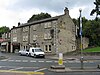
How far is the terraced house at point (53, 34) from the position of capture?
2493 inches

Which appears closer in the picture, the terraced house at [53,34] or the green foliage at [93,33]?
the terraced house at [53,34]

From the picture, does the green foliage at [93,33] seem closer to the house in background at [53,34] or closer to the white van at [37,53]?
the house in background at [53,34]

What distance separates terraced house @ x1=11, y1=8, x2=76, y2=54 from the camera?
63.3m

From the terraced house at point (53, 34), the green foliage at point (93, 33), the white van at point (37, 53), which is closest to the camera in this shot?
the white van at point (37, 53)

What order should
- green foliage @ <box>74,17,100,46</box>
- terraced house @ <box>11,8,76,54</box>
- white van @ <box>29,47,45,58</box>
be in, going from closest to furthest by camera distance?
1. white van @ <box>29,47,45,58</box>
2. terraced house @ <box>11,8,76,54</box>
3. green foliage @ <box>74,17,100,46</box>

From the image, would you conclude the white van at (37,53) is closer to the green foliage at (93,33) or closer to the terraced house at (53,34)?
the terraced house at (53,34)

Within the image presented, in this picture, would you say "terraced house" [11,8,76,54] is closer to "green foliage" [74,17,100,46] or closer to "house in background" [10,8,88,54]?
"house in background" [10,8,88,54]

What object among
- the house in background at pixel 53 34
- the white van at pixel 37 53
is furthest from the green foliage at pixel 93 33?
the white van at pixel 37 53

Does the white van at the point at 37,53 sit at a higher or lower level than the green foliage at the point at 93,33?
lower

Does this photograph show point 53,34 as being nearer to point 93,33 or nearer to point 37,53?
point 37,53

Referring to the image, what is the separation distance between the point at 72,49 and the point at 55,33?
772 centimetres

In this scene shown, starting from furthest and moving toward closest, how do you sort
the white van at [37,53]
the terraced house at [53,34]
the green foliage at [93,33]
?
1. the green foliage at [93,33]
2. the terraced house at [53,34]
3. the white van at [37,53]

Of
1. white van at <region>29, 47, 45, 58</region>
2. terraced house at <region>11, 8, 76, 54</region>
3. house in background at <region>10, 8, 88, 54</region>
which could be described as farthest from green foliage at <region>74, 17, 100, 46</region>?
white van at <region>29, 47, 45, 58</region>

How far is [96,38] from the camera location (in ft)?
253
